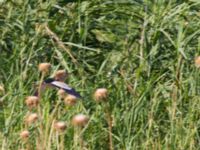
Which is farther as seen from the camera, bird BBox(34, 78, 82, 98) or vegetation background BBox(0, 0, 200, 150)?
vegetation background BBox(0, 0, 200, 150)

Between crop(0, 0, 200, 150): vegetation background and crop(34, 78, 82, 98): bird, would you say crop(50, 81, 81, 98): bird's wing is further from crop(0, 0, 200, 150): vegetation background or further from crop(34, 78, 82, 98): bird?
crop(0, 0, 200, 150): vegetation background

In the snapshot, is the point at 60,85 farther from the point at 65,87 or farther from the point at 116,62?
the point at 116,62

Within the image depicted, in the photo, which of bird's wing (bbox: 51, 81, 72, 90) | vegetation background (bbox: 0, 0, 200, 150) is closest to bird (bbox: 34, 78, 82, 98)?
bird's wing (bbox: 51, 81, 72, 90)

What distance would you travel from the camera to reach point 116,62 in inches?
155

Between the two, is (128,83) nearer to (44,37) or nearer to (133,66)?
(133,66)

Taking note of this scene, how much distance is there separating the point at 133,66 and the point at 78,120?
1609 millimetres

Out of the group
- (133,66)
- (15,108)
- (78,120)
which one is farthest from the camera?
(133,66)

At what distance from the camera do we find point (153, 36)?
393cm

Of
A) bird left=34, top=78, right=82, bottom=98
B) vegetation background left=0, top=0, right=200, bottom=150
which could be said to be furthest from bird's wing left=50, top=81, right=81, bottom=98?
vegetation background left=0, top=0, right=200, bottom=150

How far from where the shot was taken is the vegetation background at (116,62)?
3.48 metres

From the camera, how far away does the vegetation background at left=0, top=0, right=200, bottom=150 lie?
3.48 metres

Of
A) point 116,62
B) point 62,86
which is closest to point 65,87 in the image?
point 62,86

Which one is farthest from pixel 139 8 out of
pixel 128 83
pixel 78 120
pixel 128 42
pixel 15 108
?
pixel 78 120

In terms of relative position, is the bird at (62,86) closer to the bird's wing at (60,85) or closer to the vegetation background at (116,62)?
the bird's wing at (60,85)
